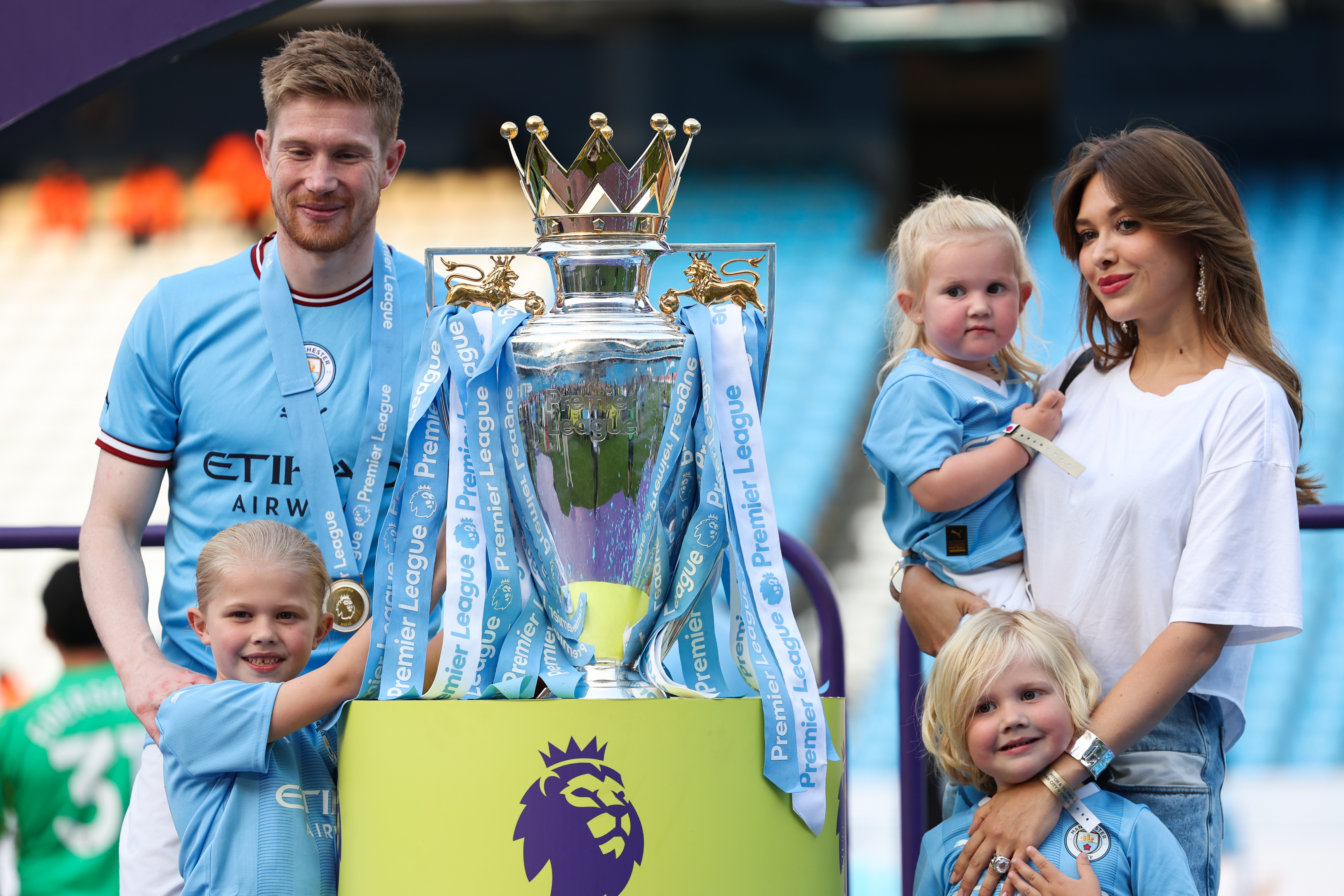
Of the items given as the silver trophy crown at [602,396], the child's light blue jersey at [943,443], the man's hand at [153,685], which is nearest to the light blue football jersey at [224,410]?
the man's hand at [153,685]

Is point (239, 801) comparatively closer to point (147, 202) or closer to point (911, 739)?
point (911, 739)

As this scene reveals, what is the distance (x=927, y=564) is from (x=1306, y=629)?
705 cm

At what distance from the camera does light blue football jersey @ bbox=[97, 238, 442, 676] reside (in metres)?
2.02

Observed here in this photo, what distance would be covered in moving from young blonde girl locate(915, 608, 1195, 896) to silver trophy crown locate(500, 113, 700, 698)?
0.39 metres

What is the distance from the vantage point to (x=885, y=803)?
6.85 meters

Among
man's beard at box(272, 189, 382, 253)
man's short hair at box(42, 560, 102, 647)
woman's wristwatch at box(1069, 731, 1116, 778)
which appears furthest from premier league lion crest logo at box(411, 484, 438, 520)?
man's short hair at box(42, 560, 102, 647)

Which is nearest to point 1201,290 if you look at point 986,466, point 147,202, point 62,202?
point 986,466

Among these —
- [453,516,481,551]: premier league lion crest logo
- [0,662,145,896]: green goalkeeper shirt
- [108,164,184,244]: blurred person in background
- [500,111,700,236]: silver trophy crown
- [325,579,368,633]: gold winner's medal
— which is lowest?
[0,662,145,896]: green goalkeeper shirt

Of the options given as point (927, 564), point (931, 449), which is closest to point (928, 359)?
point (931, 449)

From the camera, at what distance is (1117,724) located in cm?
170

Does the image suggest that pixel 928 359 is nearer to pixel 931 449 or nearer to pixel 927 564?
pixel 931 449

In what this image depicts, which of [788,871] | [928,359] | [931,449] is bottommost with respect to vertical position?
[788,871]

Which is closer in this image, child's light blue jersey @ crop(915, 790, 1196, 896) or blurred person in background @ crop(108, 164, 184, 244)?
child's light blue jersey @ crop(915, 790, 1196, 896)

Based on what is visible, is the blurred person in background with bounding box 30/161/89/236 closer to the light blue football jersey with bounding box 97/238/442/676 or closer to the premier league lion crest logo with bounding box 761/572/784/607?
the light blue football jersey with bounding box 97/238/442/676
